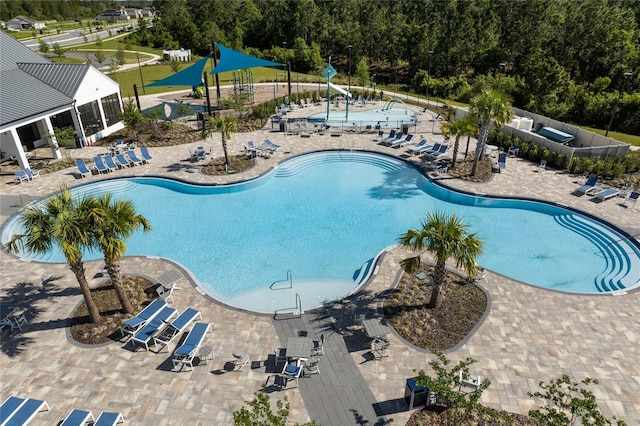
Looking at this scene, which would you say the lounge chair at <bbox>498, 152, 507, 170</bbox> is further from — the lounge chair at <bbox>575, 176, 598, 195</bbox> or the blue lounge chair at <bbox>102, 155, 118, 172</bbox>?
the blue lounge chair at <bbox>102, 155, 118, 172</bbox>

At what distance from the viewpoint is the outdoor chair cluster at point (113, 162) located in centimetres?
2445

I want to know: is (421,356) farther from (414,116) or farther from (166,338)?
(414,116)

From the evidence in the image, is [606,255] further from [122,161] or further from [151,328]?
[122,161]

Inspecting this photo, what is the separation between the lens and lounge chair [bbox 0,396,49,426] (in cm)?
952

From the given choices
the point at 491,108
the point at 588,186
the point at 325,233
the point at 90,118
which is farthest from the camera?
the point at 90,118

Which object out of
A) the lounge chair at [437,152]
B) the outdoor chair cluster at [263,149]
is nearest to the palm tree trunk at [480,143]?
the lounge chair at [437,152]

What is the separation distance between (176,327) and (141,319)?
1235 mm

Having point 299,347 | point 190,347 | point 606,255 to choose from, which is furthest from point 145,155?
point 606,255

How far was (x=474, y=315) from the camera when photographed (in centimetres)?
1332

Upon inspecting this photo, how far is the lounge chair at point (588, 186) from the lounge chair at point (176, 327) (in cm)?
2189

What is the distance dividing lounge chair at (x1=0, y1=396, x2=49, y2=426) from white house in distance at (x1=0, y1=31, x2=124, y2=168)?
1959 centimetres

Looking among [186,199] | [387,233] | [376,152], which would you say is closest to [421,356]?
[387,233]

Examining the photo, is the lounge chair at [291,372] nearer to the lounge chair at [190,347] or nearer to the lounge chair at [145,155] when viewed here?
the lounge chair at [190,347]

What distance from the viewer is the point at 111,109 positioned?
1238 inches
